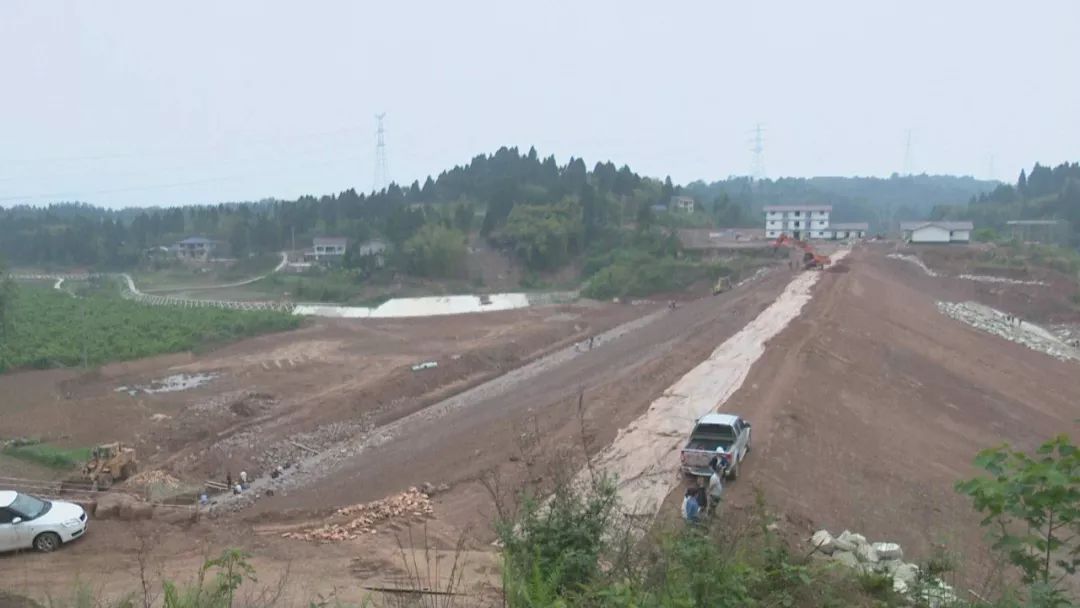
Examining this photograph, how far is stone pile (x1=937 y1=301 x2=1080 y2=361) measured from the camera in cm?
4197

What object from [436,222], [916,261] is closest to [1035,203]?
[916,261]

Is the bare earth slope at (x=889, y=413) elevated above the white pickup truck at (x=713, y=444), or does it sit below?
below

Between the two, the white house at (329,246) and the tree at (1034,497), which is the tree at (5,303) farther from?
the tree at (1034,497)

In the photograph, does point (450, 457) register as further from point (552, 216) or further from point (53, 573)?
point (552, 216)

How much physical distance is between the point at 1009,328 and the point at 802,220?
194 ft

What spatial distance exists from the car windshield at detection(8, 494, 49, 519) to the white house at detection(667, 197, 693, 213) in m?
103

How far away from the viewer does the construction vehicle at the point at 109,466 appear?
2289 centimetres

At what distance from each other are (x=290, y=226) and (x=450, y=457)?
9214 centimetres

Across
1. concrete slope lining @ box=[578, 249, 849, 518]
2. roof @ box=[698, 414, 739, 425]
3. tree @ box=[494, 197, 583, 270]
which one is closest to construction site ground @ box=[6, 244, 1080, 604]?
concrete slope lining @ box=[578, 249, 849, 518]

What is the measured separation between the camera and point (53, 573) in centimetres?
1283

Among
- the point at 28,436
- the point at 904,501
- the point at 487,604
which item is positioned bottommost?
the point at 28,436

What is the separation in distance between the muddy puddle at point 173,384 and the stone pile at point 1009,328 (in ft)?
146

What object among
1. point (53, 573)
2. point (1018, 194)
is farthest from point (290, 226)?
point (1018, 194)

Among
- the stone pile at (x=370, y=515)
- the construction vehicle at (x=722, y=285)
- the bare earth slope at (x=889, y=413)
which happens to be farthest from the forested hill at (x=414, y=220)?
the stone pile at (x=370, y=515)
